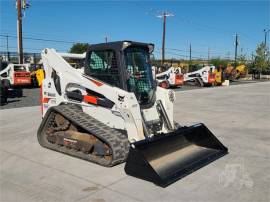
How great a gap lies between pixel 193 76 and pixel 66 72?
2166 centimetres

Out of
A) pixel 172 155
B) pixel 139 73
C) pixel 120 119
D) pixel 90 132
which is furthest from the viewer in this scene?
pixel 139 73

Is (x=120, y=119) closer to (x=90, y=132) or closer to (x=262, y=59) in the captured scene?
(x=90, y=132)

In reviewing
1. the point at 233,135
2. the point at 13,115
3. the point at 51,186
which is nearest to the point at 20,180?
the point at 51,186

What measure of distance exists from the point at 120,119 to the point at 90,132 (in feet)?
1.92

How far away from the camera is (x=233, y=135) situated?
818 cm

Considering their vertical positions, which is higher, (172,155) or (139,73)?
(139,73)

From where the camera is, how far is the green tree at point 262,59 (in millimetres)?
50688

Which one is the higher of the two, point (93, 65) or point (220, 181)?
point (93, 65)

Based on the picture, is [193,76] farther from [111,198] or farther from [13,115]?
[111,198]

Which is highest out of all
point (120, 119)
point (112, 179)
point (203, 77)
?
point (203, 77)

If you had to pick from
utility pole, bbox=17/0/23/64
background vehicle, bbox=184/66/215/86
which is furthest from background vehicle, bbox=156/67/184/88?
utility pole, bbox=17/0/23/64

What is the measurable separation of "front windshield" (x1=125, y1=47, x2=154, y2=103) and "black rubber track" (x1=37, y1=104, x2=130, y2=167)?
37.0 inches

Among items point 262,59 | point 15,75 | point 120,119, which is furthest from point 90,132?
point 262,59

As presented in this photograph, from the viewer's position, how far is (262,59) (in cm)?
5206
